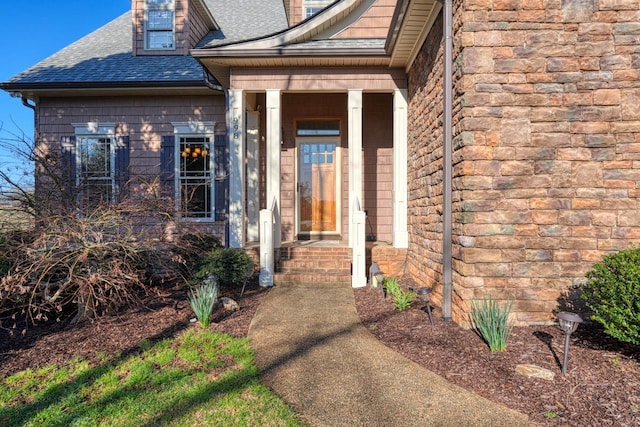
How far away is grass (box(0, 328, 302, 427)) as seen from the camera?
2.56 meters

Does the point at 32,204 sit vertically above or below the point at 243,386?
above

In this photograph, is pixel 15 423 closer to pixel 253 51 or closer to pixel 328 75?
pixel 253 51

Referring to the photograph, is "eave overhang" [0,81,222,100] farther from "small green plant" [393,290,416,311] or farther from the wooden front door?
"small green plant" [393,290,416,311]

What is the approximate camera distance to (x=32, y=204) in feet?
13.9

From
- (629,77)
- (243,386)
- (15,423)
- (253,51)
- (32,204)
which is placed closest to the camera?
(15,423)

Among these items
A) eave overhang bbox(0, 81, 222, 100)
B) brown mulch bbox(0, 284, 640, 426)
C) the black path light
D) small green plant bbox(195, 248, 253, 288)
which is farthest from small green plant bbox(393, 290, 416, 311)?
eave overhang bbox(0, 81, 222, 100)

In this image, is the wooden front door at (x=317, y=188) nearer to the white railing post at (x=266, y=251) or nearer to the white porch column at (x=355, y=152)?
the white porch column at (x=355, y=152)

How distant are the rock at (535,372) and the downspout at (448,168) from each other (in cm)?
117

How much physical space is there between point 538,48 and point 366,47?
2.94 metres

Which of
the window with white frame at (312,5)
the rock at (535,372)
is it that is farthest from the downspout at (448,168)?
the window with white frame at (312,5)

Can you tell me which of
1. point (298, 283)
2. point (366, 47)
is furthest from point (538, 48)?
point (298, 283)

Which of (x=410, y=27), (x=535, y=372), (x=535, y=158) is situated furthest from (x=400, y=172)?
(x=535, y=372)

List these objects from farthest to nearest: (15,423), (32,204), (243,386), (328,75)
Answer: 1. (328,75)
2. (32,204)
3. (243,386)
4. (15,423)

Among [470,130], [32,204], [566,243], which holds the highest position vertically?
[470,130]
